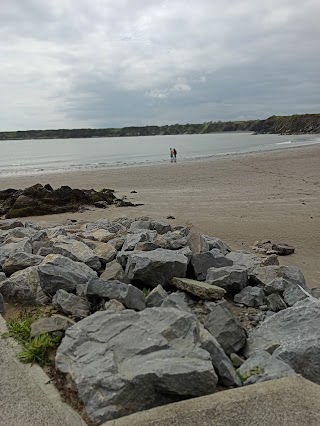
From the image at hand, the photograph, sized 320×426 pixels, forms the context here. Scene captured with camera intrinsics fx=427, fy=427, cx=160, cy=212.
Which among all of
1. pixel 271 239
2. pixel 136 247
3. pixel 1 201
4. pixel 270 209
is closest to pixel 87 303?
pixel 136 247

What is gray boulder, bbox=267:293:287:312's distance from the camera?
15.2ft

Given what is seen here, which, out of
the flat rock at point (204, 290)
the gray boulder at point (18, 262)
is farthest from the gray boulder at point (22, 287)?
the flat rock at point (204, 290)

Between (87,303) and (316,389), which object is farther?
(87,303)

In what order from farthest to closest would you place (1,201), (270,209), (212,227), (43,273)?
(1,201), (270,209), (212,227), (43,273)

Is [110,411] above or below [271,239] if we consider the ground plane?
above

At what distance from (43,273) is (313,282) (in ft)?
12.6

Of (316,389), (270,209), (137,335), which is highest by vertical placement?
(137,335)

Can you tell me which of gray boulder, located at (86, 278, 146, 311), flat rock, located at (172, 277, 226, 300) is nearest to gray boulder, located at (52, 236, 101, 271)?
gray boulder, located at (86, 278, 146, 311)

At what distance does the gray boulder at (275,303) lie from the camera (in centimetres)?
463

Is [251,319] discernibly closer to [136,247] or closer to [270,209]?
[136,247]

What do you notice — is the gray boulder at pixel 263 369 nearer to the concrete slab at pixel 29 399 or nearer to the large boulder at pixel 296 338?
the large boulder at pixel 296 338

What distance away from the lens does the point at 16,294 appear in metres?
4.64

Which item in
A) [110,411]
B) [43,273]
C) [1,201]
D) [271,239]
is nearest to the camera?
[110,411]

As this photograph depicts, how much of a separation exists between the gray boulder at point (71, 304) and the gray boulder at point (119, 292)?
5.7 inches
